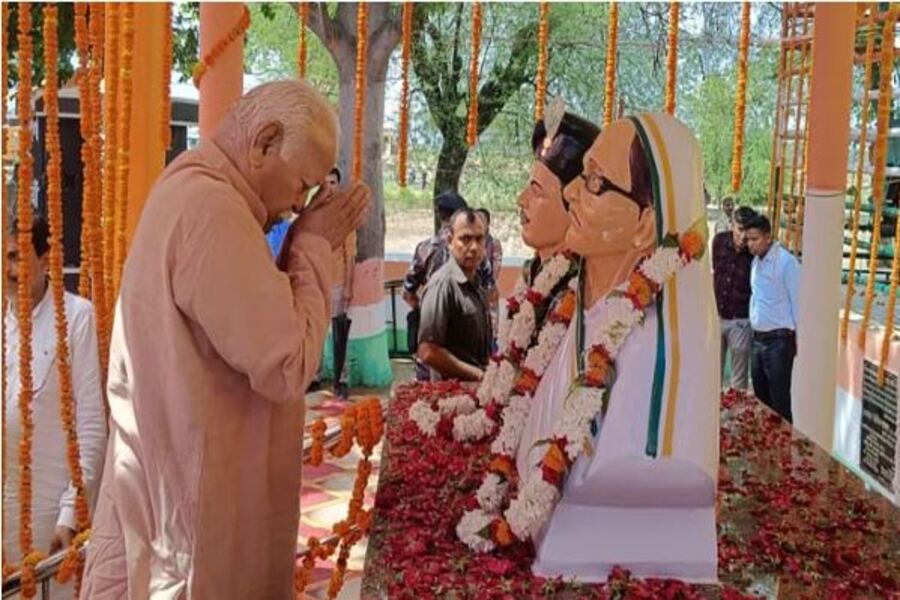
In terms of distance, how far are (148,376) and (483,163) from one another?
7.64 meters

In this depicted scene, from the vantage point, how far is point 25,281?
7.69 feet

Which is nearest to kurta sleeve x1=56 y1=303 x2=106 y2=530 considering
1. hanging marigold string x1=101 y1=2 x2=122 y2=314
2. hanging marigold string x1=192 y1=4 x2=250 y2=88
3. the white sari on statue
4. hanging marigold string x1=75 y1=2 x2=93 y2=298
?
hanging marigold string x1=101 y1=2 x2=122 y2=314

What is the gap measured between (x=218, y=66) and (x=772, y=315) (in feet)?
11.5

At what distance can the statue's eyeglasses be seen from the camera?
1.75m

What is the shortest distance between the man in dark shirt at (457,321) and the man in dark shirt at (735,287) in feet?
7.39

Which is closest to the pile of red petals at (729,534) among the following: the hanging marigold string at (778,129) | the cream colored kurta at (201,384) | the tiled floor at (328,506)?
the cream colored kurta at (201,384)

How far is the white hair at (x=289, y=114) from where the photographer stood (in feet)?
5.11

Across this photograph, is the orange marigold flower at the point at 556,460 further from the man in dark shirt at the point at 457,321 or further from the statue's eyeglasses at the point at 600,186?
the man in dark shirt at the point at 457,321

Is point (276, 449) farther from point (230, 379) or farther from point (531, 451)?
point (531, 451)

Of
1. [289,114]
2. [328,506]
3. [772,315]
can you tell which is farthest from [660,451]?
[772,315]

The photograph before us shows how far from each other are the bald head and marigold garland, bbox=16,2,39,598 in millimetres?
917

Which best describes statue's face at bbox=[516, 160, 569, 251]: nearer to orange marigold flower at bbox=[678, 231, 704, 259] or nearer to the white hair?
orange marigold flower at bbox=[678, 231, 704, 259]

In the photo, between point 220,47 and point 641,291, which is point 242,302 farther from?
Answer: point 220,47

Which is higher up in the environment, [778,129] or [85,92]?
[778,129]
